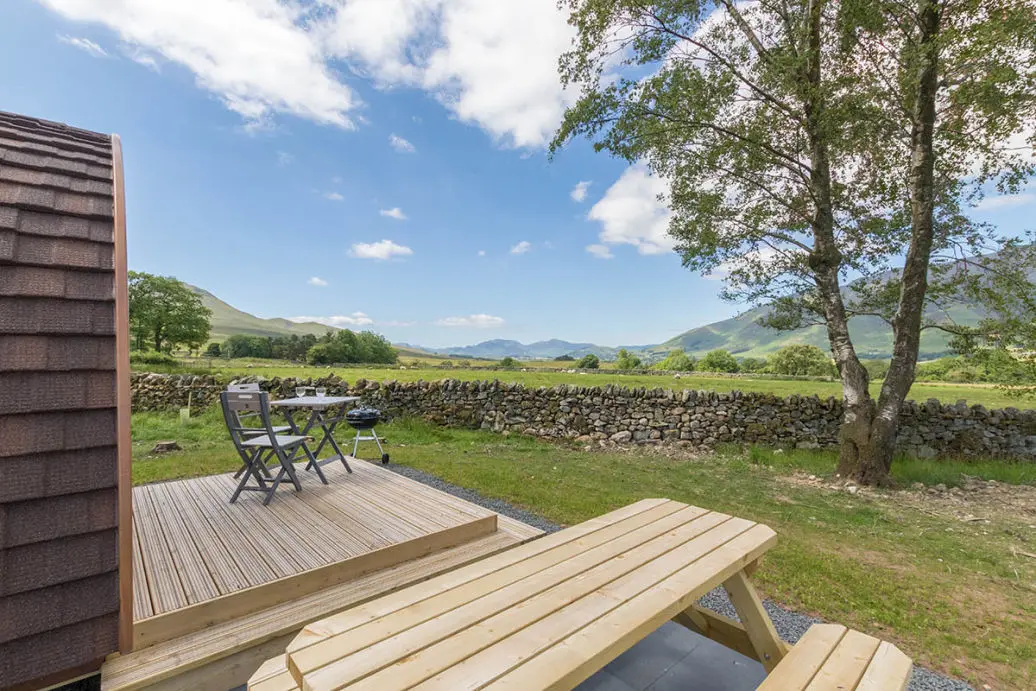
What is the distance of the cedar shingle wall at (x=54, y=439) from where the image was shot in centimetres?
156

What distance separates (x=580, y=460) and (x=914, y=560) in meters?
4.84

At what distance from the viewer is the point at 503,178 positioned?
2894 cm

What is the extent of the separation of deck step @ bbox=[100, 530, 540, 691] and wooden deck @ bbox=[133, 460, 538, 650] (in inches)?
3.1

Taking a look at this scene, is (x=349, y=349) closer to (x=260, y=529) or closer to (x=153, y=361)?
(x=153, y=361)

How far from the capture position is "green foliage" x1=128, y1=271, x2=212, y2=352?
80.7 ft

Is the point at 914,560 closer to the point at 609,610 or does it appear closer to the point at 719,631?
the point at 719,631

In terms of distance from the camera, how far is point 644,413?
10070 mm

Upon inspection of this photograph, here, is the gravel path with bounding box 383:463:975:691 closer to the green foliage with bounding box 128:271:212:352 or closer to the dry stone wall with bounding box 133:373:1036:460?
the dry stone wall with bounding box 133:373:1036:460

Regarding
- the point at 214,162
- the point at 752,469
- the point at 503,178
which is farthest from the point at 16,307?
the point at 503,178

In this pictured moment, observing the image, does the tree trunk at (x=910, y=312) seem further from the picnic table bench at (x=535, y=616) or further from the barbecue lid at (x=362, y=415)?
the barbecue lid at (x=362, y=415)

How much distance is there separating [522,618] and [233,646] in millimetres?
1702

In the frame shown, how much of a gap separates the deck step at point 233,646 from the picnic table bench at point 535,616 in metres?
0.82

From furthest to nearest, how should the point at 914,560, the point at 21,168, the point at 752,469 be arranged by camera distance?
the point at 752,469, the point at 914,560, the point at 21,168

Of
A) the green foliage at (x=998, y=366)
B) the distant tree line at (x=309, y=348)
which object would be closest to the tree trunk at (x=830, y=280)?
the green foliage at (x=998, y=366)
